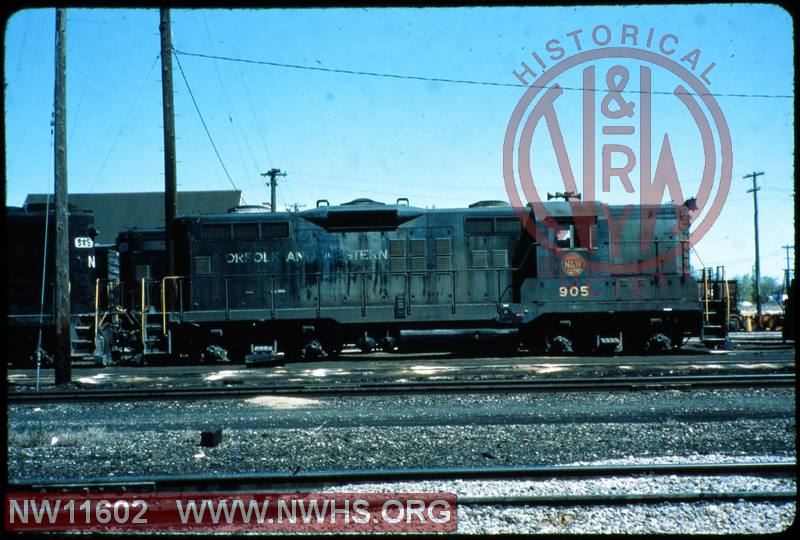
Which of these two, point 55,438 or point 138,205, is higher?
point 138,205

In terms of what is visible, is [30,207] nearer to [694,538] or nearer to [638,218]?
[638,218]

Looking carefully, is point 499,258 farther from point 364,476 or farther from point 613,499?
point 613,499

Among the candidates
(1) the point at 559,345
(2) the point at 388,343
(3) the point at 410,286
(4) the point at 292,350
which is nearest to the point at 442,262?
(3) the point at 410,286

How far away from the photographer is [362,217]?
14.8m

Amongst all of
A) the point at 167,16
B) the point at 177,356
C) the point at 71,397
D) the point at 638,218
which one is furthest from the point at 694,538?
the point at 167,16

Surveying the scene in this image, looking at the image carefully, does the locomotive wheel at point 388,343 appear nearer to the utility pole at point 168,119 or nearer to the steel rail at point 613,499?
the utility pole at point 168,119

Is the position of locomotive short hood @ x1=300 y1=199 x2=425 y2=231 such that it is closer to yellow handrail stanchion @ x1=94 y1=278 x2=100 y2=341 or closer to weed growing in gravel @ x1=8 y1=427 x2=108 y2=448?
yellow handrail stanchion @ x1=94 y1=278 x2=100 y2=341

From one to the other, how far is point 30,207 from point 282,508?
13554 millimetres

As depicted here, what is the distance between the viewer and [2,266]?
2.60 metres

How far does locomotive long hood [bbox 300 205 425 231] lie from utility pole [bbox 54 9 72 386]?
5032mm

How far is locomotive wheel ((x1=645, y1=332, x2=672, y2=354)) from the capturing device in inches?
575

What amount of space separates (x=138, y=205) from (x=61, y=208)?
105ft

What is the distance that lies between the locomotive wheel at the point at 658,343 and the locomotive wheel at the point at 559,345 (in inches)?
72.0

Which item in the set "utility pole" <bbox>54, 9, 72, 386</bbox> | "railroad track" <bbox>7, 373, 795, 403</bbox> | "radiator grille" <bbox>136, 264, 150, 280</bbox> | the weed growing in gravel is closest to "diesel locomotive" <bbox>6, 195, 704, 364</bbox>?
"radiator grille" <bbox>136, 264, 150, 280</bbox>
